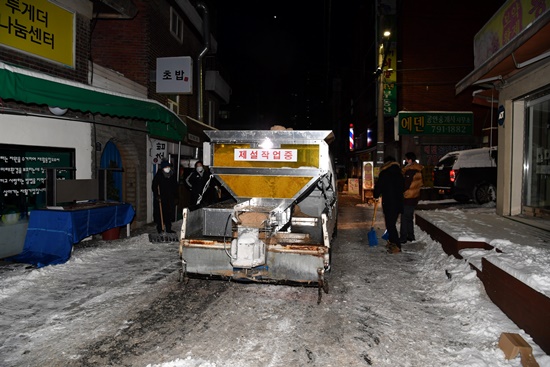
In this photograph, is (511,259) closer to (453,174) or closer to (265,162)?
(265,162)

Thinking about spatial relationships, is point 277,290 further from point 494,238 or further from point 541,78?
point 541,78

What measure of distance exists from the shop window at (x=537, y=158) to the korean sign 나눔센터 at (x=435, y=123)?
1402cm

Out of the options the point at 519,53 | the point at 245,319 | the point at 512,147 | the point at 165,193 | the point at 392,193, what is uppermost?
the point at 519,53

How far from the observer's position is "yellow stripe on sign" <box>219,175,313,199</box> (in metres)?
5.86

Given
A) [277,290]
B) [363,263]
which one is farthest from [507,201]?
[277,290]

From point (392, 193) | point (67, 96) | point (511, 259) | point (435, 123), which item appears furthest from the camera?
point (435, 123)

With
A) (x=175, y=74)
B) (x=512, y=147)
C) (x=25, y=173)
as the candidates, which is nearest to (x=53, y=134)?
(x=25, y=173)

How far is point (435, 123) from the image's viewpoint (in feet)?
72.9

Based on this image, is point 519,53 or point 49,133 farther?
point 49,133

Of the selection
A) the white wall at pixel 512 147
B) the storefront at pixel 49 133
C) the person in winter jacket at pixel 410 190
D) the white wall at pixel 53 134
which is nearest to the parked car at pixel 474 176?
the white wall at pixel 512 147

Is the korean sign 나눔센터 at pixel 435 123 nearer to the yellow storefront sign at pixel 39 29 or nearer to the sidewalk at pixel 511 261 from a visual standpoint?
the sidewalk at pixel 511 261

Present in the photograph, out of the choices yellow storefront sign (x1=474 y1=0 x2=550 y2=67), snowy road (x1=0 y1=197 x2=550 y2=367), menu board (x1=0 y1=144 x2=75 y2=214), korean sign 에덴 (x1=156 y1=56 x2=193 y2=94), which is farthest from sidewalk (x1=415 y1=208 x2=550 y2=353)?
korean sign 에덴 (x1=156 y1=56 x2=193 y2=94)

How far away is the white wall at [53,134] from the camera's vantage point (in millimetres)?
7109

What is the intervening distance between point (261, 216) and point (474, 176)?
12.4 meters
